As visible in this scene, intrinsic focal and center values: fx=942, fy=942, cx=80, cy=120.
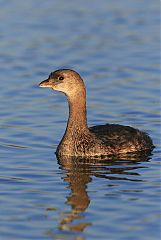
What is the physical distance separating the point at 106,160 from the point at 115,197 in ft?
9.22

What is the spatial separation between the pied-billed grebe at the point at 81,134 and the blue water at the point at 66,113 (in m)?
0.45

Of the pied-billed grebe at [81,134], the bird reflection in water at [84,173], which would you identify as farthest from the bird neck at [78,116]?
the bird reflection in water at [84,173]

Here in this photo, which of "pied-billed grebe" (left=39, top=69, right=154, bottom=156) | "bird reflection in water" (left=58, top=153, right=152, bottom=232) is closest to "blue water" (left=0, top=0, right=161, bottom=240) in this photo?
"bird reflection in water" (left=58, top=153, right=152, bottom=232)

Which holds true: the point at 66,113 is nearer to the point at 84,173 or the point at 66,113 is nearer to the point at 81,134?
the point at 81,134

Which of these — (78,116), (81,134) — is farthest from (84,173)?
(78,116)

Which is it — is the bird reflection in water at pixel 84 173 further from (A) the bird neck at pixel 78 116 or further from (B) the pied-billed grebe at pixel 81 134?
(A) the bird neck at pixel 78 116

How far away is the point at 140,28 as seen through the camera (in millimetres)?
32000

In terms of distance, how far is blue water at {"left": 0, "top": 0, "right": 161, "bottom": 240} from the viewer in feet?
47.2

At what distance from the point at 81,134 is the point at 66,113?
336cm

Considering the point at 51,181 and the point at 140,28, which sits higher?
the point at 140,28

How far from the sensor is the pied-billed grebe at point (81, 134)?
18.5 meters

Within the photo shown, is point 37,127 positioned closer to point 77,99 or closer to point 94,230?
point 77,99

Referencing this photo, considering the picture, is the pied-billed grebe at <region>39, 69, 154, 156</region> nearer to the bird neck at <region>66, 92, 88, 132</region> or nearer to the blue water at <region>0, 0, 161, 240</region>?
the bird neck at <region>66, 92, 88, 132</region>

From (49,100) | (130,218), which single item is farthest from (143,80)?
(130,218)
